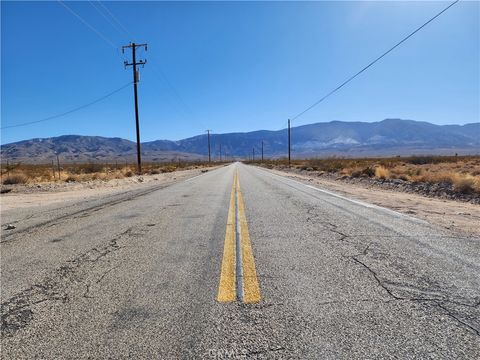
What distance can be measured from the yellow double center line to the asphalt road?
20 mm

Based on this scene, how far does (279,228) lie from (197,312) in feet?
12.9

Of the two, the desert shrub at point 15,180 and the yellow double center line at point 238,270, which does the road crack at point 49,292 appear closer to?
the yellow double center line at point 238,270

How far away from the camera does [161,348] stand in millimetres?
2596

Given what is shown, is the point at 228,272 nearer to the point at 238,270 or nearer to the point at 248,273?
the point at 238,270

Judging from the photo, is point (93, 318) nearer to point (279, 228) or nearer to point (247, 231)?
point (247, 231)

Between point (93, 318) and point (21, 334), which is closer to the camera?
point (21, 334)

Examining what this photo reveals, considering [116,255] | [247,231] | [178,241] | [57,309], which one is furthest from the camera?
[247,231]

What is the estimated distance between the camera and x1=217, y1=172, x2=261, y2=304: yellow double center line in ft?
11.5

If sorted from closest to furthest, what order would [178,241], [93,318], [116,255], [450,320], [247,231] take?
[450,320] < [93,318] < [116,255] < [178,241] < [247,231]

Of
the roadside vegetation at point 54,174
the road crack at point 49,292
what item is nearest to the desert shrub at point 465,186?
the road crack at point 49,292

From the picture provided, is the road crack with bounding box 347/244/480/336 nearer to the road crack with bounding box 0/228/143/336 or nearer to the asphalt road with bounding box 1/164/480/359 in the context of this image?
the asphalt road with bounding box 1/164/480/359

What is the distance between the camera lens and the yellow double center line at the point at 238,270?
3490 mm

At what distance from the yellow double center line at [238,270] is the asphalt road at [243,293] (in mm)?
20

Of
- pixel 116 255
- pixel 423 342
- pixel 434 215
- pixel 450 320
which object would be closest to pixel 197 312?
pixel 423 342
